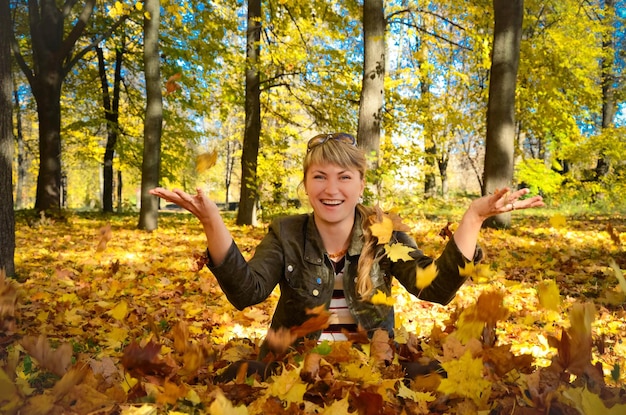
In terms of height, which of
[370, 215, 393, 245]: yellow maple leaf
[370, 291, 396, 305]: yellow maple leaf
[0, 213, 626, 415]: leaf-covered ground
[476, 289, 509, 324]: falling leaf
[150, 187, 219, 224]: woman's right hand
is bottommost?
[0, 213, 626, 415]: leaf-covered ground

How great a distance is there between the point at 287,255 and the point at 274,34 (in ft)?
32.4

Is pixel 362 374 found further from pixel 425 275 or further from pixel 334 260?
pixel 334 260

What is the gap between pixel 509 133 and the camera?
7773mm

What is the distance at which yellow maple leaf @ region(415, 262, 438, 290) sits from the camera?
7.02 feet

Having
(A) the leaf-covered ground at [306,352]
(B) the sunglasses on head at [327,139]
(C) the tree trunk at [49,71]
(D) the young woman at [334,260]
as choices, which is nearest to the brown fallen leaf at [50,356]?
(A) the leaf-covered ground at [306,352]

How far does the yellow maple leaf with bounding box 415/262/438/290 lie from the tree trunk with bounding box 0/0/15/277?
12.0 feet

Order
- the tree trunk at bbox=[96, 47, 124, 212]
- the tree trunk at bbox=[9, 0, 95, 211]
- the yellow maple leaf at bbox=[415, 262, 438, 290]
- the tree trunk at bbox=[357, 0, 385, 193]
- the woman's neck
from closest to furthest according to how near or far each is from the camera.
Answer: the yellow maple leaf at bbox=[415, 262, 438, 290] < the woman's neck < the tree trunk at bbox=[357, 0, 385, 193] < the tree trunk at bbox=[9, 0, 95, 211] < the tree trunk at bbox=[96, 47, 124, 212]

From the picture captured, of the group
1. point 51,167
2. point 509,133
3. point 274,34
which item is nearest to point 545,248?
point 509,133

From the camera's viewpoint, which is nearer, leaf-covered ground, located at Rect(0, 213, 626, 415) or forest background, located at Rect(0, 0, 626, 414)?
leaf-covered ground, located at Rect(0, 213, 626, 415)

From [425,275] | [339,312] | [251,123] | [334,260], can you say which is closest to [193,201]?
[334,260]

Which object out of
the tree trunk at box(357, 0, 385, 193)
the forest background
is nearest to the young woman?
the forest background

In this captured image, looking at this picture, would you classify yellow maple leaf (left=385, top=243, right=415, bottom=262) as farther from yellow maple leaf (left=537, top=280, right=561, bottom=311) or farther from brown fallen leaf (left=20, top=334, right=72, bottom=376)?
brown fallen leaf (left=20, top=334, right=72, bottom=376)

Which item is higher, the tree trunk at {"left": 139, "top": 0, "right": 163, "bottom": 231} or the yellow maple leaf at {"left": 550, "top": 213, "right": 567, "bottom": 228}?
the tree trunk at {"left": 139, "top": 0, "right": 163, "bottom": 231}

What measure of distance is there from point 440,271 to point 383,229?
308 mm
